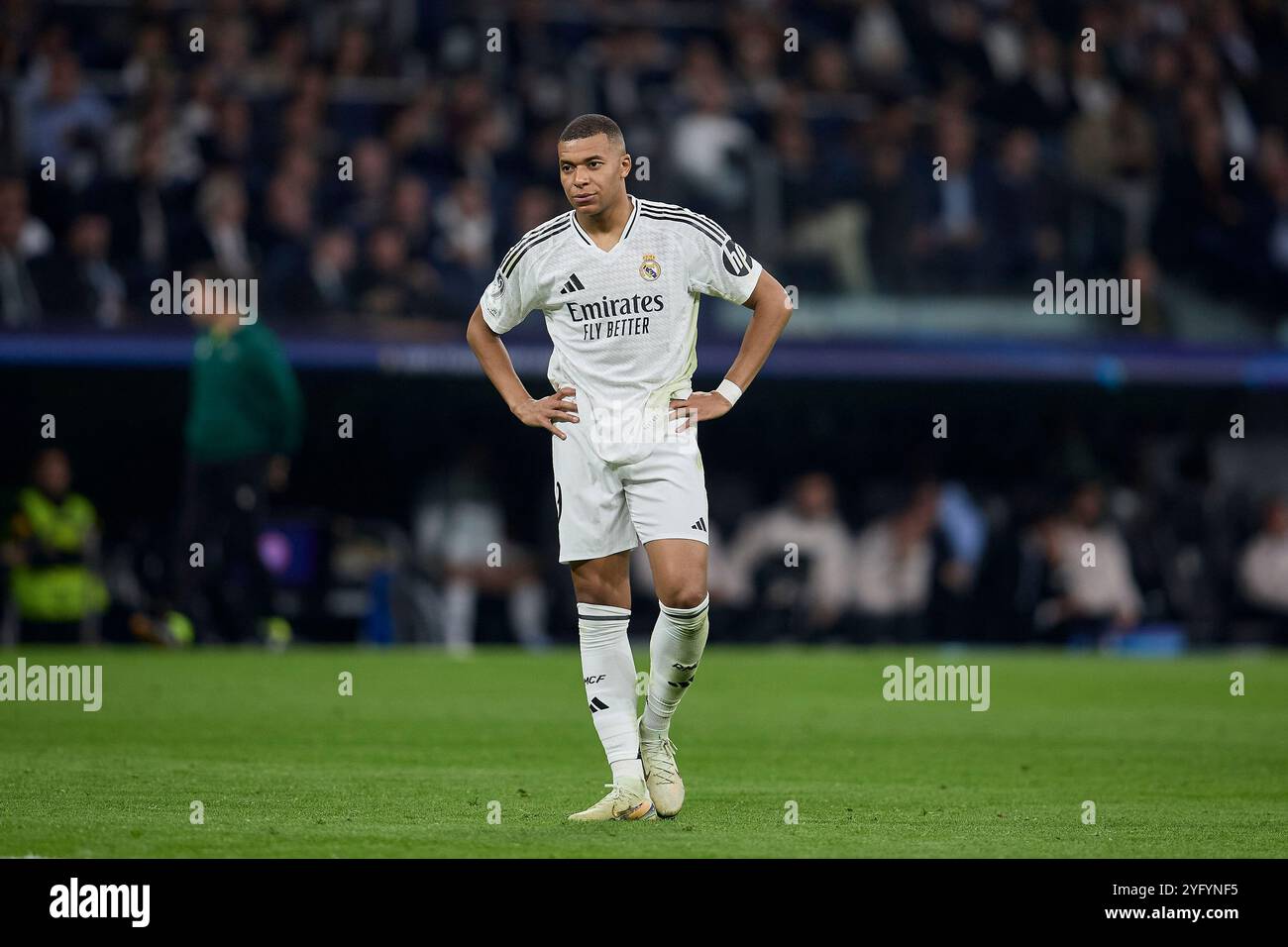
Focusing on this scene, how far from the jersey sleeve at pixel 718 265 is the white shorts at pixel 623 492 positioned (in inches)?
20.4

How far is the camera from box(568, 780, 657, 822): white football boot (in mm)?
7066

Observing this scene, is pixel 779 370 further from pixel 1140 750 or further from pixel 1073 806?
pixel 1073 806

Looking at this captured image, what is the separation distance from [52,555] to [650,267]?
10.1m

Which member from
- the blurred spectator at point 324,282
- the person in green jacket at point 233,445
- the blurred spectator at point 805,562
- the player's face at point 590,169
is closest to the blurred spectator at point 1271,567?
the blurred spectator at point 805,562

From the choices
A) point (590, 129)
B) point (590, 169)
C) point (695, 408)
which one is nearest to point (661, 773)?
point (695, 408)

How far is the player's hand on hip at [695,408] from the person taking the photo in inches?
288

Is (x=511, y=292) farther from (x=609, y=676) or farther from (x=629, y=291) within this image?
(x=609, y=676)

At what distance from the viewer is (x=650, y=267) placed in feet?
23.9

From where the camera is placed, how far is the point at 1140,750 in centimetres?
1002

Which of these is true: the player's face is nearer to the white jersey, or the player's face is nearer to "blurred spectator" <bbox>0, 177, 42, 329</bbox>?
the white jersey

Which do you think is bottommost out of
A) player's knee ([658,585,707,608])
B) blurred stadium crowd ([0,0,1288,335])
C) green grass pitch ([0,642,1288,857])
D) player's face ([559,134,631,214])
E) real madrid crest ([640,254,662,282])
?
green grass pitch ([0,642,1288,857])

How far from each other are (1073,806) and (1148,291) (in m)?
12.5

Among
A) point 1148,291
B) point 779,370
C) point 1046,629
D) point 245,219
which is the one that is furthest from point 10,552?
point 1148,291

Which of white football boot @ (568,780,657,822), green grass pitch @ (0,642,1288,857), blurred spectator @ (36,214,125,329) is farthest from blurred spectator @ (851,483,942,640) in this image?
white football boot @ (568,780,657,822)
